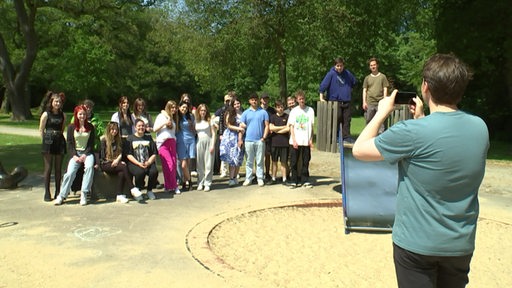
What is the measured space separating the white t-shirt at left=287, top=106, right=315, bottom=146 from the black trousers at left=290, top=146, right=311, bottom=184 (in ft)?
0.76

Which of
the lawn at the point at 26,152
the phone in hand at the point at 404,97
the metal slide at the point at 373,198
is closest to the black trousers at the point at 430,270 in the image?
the phone in hand at the point at 404,97

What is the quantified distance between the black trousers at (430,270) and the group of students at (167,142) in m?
6.56

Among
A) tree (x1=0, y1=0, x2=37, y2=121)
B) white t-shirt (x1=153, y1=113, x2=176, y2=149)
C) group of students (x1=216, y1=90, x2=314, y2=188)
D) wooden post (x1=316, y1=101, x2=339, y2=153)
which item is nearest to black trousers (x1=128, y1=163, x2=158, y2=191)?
white t-shirt (x1=153, y1=113, x2=176, y2=149)

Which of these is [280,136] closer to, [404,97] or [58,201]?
[58,201]

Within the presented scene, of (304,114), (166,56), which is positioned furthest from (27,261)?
(166,56)

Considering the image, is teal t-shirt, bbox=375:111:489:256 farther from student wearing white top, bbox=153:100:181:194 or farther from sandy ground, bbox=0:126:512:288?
student wearing white top, bbox=153:100:181:194

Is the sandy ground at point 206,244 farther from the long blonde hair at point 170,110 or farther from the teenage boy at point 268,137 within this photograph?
the long blonde hair at point 170,110

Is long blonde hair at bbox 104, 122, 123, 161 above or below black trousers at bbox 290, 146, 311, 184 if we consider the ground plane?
above

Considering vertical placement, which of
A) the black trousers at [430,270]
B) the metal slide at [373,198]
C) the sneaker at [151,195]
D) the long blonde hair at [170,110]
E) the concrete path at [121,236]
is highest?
the long blonde hair at [170,110]

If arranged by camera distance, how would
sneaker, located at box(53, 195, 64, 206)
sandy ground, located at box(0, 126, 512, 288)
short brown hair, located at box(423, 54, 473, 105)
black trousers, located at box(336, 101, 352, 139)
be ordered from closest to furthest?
1. short brown hair, located at box(423, 54, 473, 105)
2. sandy ground, located at box(0, 126, 512, 288)
3. sneaker, located at box(53, 195, 64, 206)
4. black trousers, located at box(336, 101, 352, 139)

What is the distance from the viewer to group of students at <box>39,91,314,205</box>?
853 centimetres

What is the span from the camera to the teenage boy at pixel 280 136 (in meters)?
10.3

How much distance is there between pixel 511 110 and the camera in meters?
21.6

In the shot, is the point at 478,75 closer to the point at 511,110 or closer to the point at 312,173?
the point at 511,110
